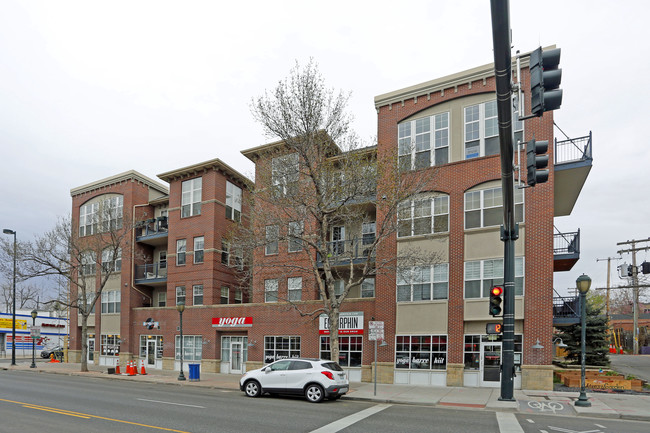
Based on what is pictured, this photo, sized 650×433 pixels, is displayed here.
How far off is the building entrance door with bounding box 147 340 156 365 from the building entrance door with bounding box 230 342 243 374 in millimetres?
6761

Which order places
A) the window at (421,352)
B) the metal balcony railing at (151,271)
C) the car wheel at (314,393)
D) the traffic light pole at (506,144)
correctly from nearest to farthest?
the traffic light pole at (506,144), the car wheel at (314,393), the window at (421,352), the metal balcony railing at (151,271)

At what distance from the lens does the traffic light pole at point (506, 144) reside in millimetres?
6207

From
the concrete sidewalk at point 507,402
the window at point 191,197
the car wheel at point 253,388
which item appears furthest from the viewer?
the window at point 191,197

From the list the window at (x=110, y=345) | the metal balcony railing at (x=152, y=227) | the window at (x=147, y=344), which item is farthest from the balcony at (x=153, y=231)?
the window at (x=110, y=345)

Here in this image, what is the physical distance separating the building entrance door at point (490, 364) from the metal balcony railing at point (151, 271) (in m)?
22.5

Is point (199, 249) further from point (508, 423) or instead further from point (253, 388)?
point (508, 423)

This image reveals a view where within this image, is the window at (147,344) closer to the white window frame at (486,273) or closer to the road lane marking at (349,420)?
the white window frame at (486,273)

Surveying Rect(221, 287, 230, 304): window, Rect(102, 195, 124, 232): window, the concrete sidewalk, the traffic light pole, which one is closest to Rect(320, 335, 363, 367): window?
the concrete sidewalk

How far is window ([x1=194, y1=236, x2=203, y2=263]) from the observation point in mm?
32031

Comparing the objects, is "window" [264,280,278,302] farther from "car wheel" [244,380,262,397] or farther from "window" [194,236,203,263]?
"car wheel" [244,380,262,397]

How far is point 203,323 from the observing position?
3072cm

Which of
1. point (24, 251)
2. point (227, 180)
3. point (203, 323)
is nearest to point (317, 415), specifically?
point (203, 323)

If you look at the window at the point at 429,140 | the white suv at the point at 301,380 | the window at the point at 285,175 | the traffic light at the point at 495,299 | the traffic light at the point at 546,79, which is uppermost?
the window at the point at 429,140

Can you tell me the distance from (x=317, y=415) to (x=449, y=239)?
1193 centimetres
